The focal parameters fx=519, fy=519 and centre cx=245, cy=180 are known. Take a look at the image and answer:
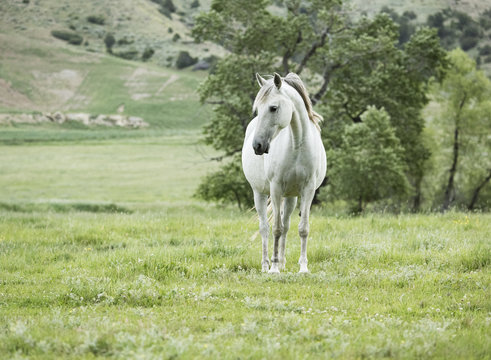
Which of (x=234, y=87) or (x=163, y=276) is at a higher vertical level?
(x=234, y=87)

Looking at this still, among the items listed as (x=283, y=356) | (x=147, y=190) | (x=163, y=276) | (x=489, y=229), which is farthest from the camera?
(x=147, y=190)

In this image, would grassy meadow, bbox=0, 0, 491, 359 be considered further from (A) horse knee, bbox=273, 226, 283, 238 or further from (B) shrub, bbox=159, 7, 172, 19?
(B) shrub, bbox=159, 7, 172, 19

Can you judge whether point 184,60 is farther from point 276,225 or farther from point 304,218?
point 304,218

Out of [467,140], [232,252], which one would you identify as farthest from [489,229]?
[467,140]

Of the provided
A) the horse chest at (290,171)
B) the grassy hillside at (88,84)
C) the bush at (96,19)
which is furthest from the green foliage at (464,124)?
the bush at (96,19)

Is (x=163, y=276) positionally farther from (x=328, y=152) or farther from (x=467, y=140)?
(x=467, y=140)

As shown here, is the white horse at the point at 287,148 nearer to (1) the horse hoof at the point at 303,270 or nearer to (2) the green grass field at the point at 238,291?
(1) the horse hoof at the point at 303,270

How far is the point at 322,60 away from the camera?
31969 millimetres

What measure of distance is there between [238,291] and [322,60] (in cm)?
2668

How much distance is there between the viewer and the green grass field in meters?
4.99

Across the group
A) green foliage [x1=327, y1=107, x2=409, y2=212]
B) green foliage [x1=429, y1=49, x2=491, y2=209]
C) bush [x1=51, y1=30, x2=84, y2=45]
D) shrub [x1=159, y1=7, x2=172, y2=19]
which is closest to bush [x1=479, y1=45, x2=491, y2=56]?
shrub [x1=159, y1=7, x2=172, y2=19]

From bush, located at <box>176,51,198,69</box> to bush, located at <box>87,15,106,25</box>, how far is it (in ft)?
103

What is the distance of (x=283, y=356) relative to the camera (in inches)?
186

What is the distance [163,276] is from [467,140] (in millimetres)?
39846
